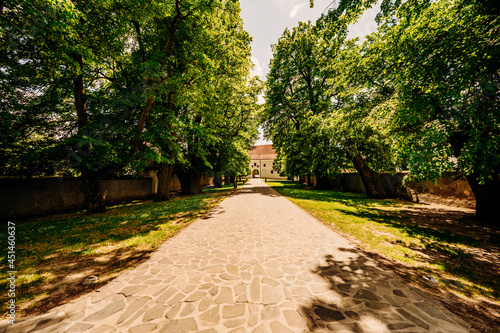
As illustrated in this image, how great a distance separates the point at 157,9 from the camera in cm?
772

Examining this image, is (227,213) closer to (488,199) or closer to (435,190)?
(488,199)

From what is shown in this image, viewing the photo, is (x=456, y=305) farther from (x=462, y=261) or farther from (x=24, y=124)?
(x=24, y=124)

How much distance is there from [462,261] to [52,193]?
1799 cm

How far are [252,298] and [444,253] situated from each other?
17.4 feet

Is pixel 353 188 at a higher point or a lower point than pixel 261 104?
lower

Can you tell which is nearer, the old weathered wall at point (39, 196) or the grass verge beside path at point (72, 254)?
the grass verge beside path at point (72, 254)

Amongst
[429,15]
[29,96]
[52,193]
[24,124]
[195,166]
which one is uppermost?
[429,15]

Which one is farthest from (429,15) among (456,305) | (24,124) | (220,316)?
(24,124)

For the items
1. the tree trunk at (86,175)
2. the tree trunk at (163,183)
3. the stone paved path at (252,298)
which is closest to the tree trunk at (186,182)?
the tree trunk at (163,183)

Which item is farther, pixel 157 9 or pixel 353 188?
pixel 353 188

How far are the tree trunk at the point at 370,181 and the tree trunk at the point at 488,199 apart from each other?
6869 millimetres

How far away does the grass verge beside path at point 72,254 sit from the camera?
9.71 ft

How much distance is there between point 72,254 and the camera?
438 cm

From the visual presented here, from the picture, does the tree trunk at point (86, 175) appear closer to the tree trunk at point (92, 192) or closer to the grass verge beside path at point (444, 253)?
the tree trunk at point (92, 192)
